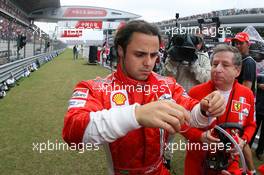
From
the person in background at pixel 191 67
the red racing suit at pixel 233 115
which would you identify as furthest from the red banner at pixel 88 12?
the red racing suit at pixel 233 115

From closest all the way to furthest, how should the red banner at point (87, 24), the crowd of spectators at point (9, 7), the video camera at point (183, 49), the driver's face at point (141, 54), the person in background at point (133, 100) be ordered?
the person in background at point (133, 100)
the driver's face at point (141, 54)
the video camera at point (183, 49)
the crowd of spectators at point (9, 7)
the red banner at point (87, 24)

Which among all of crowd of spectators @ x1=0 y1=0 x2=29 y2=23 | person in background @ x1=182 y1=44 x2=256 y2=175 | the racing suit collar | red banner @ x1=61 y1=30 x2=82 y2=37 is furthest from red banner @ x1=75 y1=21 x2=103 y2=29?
the racing suit collar

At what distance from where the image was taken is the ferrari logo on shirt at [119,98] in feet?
5.70

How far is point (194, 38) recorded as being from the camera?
16.2 feet

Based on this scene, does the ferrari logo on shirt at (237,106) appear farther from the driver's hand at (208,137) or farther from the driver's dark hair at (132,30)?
the driver's dark hair at (132,30)

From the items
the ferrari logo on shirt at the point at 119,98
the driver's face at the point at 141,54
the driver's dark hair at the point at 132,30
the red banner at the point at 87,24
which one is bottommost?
the ferrari logo on shirt at the point at 119,98

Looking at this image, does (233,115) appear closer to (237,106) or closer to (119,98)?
(237,106)

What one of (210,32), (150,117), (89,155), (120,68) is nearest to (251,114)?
(120,68)

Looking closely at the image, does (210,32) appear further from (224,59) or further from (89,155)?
(224,59)

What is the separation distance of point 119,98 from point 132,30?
0.37 meters

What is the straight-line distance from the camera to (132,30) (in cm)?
170

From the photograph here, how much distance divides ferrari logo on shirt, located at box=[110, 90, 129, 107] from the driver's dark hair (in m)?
0.23

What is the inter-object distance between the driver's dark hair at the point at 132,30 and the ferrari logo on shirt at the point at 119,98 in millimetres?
233

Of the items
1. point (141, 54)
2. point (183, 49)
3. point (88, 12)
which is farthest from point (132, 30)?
point (88, 12)
